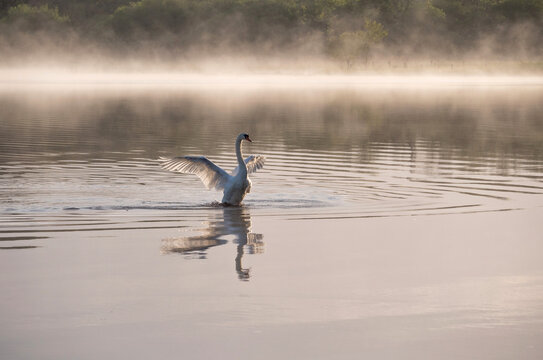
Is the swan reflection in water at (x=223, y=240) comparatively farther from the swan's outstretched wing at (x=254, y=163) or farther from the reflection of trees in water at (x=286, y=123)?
the reflection of trees in water at (x=286, y=123)

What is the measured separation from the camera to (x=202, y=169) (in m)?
16.6

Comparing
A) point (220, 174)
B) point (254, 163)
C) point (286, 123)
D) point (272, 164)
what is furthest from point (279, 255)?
point (286, 123)

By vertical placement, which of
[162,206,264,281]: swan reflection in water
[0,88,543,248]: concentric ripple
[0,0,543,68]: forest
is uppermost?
[0,0,543,68]: forest

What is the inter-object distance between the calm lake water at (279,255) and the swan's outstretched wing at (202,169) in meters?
0.35

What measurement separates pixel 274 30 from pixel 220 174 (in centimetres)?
9794

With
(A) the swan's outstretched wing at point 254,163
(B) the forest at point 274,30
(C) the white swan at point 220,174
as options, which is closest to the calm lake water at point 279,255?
(C) the white swan at point 220,174

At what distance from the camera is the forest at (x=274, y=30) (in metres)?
111

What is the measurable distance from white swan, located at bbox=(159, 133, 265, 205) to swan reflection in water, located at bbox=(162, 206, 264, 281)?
1.02m

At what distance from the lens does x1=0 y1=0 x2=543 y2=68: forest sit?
4363 inches

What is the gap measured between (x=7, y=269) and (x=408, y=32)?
105502 millimetres

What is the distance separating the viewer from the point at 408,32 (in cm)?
11312

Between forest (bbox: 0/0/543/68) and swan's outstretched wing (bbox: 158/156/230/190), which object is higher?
forest (bbox: 0/0/543/68)

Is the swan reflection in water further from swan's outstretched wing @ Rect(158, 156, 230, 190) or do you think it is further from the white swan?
swan's outstretched wing @ Rect(158, 156, 230, 190)

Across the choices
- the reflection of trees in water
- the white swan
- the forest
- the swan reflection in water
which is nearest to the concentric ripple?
the reflection of trees in water
